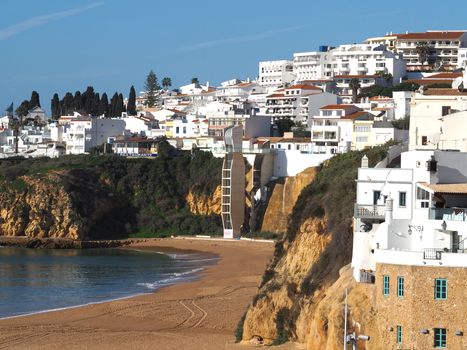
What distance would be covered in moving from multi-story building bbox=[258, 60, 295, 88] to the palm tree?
14304mm

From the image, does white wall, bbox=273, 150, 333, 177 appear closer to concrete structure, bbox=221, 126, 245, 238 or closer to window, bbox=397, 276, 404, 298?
concrete structure, bbox=221, 126, 245, 238

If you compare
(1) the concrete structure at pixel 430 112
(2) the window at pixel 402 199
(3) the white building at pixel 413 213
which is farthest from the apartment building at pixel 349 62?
(2) the window at pixel 402 199

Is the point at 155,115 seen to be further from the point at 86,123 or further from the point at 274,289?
the point at 274,289

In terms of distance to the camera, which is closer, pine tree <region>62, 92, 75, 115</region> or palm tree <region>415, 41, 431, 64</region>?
palm tree <region>415, 41, 431, 64</region>

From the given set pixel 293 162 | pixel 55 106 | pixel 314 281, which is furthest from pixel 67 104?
pixel 314 281

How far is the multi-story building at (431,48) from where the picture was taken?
117062mm

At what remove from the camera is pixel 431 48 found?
118 metres

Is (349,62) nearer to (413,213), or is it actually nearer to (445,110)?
(445,110)

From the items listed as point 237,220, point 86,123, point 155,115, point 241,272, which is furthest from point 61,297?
point 155,115

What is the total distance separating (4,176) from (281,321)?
58.7 m

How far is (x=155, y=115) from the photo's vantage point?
117 meters

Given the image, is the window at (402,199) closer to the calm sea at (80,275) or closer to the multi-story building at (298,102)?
the calm sea at (80,275)

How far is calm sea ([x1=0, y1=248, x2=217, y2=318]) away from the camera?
5016 centimetres

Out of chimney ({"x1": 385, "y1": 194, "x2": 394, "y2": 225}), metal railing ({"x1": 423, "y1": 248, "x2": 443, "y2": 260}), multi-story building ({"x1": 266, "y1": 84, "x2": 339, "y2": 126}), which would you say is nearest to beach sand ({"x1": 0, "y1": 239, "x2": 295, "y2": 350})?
chimney ({"x1": 385, "y1": 194, "x2": 394, "y2": 225})
